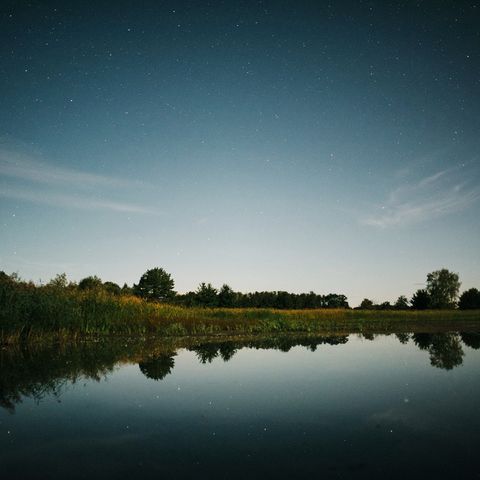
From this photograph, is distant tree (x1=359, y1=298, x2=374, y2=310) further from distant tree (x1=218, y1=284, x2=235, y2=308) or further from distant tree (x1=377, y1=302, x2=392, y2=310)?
distant tree (x1=218, y1=284, x2=235, y2=308)

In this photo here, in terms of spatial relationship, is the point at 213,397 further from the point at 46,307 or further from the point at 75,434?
the point at 46,307

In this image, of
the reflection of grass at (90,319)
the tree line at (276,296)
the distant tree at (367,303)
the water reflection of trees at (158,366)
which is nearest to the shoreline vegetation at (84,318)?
the reflection of grass at (90,319)

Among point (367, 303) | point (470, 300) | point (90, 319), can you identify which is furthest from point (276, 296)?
point (90, 319)

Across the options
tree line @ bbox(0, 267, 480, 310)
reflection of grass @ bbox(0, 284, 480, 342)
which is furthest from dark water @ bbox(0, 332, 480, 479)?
tree line @ bbox(0, 267, 480, 310)

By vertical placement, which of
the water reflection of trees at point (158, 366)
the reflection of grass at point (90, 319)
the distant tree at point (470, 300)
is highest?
the distant tree at point (470, 300)

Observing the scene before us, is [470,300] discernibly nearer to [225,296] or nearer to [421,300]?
[421,300]

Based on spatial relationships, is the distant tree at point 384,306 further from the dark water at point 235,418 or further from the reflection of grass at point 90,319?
the dark water at point 235,418

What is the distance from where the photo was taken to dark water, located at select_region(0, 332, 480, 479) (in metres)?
4.87

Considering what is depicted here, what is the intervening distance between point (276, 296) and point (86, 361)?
10951 cm

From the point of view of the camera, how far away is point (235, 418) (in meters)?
6.97

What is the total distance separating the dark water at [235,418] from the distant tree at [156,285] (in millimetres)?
92987

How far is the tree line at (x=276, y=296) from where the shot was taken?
86.8 metres

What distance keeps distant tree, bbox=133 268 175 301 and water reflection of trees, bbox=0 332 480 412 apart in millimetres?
87946

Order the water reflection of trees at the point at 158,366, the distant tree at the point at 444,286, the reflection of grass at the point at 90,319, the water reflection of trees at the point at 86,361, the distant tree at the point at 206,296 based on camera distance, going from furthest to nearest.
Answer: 1. the distant tree at the point at 444,286
2. the distant tree at the point at 206,296
3. the reflection of grass at the point at 90,319
4. the water reflection of trees at the point at 158,366
5. the water reflection of trees at the point at 86,361
